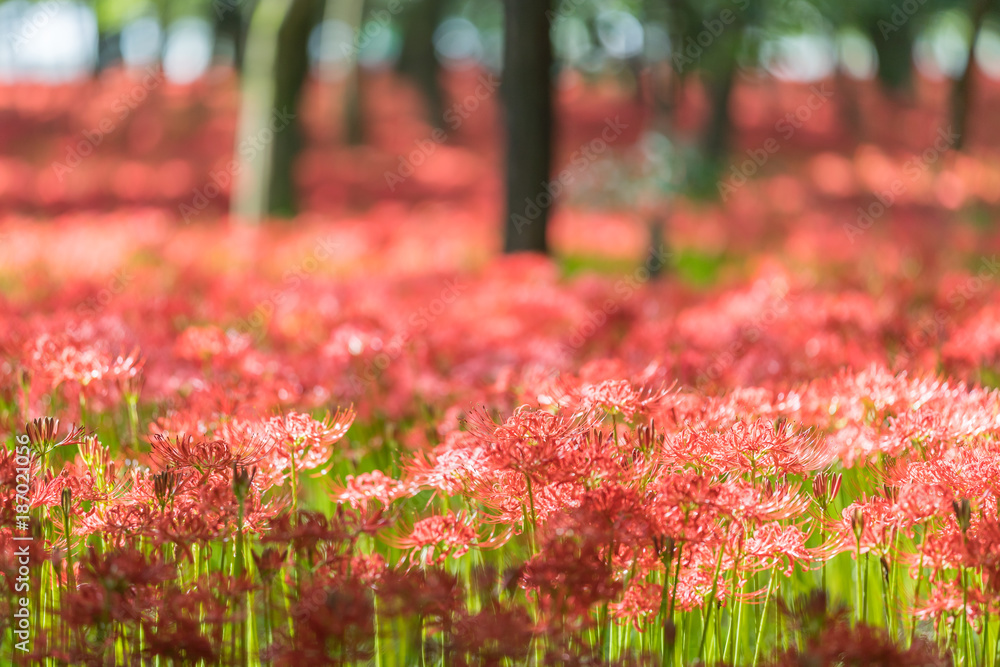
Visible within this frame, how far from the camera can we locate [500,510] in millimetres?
1950

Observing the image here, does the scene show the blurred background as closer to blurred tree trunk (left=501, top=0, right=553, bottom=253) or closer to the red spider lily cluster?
blurred tree trunk (left=501, top=0, right=553, bottom=253)

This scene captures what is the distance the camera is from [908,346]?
355 cm

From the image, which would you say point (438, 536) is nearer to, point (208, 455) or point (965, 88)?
point (208, 455)

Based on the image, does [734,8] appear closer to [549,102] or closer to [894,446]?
[549,102]

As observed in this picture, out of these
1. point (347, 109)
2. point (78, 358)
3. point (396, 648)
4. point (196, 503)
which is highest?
point (347, 109)

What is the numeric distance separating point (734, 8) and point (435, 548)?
7318 millimetres

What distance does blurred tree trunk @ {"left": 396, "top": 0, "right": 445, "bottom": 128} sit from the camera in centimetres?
2716

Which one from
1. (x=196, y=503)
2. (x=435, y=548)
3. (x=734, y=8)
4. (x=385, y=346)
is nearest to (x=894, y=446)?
(x=435, y=548)

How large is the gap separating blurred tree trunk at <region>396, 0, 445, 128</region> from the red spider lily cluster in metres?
24.3

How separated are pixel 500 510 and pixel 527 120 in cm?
717

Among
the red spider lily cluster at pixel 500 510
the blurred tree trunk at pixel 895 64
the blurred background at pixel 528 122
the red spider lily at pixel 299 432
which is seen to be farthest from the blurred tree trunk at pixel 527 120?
the blurred tree trunk at pixel 895 64

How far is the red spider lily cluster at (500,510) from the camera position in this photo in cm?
155

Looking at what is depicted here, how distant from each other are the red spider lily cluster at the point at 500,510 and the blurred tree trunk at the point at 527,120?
548cm

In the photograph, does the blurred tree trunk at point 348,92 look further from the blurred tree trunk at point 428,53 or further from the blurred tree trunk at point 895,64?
the blurred tree trunk at point 895,64
